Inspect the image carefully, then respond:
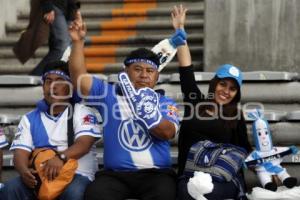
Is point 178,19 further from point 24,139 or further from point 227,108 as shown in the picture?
point 24,139

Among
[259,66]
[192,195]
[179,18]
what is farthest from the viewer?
[259,66]

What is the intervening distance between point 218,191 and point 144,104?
77cm

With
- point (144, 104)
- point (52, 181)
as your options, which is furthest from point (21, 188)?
point (144, 104)

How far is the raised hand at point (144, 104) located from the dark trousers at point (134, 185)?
0.35 meters

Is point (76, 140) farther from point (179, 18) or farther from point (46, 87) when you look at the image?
point (179, 18)

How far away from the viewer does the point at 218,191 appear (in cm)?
452

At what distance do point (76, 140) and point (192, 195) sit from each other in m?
0.95

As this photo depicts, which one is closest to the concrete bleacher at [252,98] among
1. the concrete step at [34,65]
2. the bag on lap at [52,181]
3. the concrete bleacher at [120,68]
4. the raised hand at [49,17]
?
the concrete bleacher at [120,68]

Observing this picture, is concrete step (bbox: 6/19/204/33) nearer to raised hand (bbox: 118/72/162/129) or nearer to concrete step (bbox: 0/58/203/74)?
concrete step (bbox: 0/58/203/74)

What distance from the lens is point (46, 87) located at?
502 cm

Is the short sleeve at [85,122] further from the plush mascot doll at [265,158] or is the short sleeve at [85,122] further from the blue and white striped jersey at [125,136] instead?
the plush mascot doll at [265,158]

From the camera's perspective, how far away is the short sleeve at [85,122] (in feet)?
15.9

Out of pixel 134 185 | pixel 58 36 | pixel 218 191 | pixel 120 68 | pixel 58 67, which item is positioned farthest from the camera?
pixel 120 68

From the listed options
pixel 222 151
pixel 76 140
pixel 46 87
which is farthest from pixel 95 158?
pixel 222 151
